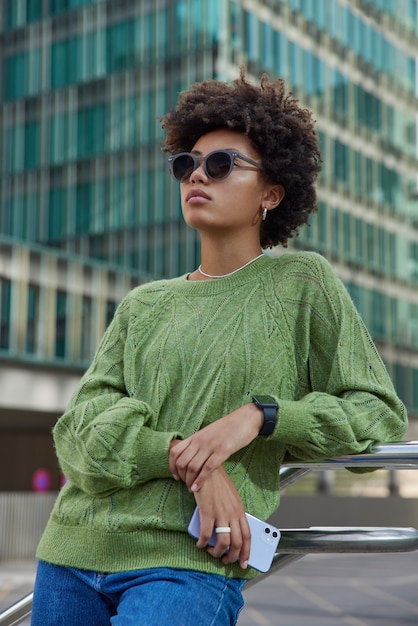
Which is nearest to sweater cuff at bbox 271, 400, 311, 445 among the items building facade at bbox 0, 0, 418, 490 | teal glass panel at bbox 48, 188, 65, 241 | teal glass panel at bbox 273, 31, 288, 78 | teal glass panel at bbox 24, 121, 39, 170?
building facade at bbox 0, 0, 418, 490

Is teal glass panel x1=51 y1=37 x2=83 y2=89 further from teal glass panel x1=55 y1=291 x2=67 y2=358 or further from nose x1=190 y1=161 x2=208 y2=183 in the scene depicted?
nose x1=190 y1=161 x2=208 y2=183

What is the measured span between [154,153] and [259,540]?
3464 cm

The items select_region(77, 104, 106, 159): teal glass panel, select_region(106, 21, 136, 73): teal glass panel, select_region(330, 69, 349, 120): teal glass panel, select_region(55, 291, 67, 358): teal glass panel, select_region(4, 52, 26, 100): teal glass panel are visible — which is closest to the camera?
select_region(55, 291, 67, 358): teal glass panel

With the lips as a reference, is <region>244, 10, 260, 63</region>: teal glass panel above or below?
above

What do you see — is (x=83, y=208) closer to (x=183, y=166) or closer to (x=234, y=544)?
(x=183, y=166)

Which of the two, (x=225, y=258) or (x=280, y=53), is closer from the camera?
(x=225, y=258)

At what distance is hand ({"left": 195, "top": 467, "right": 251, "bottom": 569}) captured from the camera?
6.05 ft

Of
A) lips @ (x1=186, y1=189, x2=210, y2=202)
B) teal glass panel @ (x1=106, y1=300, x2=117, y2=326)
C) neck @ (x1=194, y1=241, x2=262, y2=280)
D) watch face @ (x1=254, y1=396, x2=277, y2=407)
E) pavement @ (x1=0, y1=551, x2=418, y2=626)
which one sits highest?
teal glass panel @ (x1=106, y1=300, x2=117, y2=326)

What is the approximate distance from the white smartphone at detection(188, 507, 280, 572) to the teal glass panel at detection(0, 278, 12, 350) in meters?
25.0

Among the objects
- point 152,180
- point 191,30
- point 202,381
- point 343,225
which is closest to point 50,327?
point 152,180

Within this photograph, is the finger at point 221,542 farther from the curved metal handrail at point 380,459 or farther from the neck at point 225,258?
the neck at point 225,258

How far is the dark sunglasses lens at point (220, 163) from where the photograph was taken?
2174 millimetres

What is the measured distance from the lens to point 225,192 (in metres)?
2.20

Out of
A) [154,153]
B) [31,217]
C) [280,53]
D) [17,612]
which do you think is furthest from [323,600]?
[280,53]
